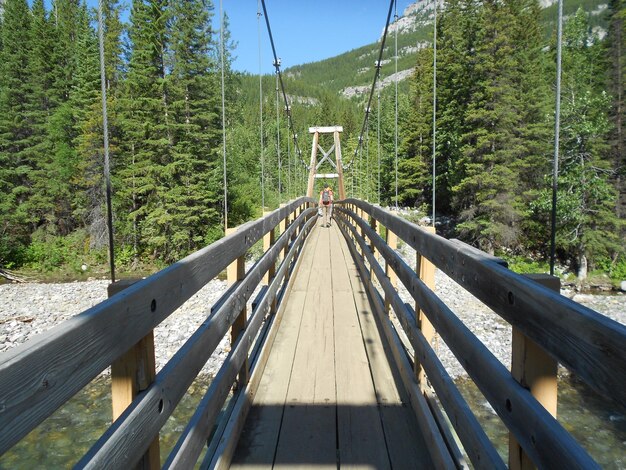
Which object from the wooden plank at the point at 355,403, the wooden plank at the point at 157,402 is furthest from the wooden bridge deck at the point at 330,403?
the wooden plank at the point at 157,402

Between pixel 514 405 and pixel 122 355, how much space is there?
89 cm

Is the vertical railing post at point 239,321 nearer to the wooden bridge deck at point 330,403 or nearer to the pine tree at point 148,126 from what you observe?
the wooden bridge deck at point 330,403

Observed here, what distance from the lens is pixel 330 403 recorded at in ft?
8.33

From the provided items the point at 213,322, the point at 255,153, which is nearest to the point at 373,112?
the point at 255,153

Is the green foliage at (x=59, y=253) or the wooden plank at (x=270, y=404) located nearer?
the wooden plank at (x=270, y=404)

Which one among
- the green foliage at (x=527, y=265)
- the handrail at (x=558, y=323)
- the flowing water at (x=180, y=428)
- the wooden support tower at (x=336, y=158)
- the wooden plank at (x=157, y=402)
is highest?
the wooden support tower at (x=336, y=158)

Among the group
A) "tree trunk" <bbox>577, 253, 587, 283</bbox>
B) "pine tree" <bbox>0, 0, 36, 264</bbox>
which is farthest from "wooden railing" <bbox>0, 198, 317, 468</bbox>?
"pine tree" <bbox>0, 0, 36, 264</bbox>

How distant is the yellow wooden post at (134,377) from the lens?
3.78 ft

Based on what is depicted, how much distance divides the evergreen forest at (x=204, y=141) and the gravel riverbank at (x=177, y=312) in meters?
3.94

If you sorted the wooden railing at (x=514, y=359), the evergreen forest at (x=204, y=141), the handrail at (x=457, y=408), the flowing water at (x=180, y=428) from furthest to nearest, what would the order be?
the evergreen forest at (x=204, y=141)
the flowing water at (x=180, y=428)
the handrail at (x=457, y=408)
the wooden railing at (x=514, y=359)

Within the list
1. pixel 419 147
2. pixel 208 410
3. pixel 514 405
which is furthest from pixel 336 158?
pixel 514 405

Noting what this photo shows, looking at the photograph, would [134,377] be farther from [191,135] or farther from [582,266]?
[191,135]

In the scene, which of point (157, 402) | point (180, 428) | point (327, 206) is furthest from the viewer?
point (327, 206)

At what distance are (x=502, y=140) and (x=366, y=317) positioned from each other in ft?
65.9
